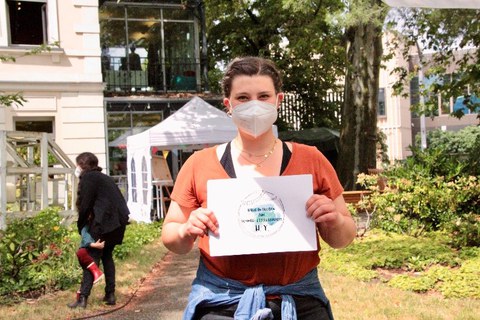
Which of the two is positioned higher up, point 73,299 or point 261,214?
point 261,214

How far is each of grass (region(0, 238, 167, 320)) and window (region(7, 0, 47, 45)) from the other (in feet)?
27.8

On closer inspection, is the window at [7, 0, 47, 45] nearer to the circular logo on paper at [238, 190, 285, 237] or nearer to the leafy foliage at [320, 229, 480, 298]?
the leafy foliage at [320, 229, 480, 298]

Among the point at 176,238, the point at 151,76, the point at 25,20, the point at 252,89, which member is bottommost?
the point at 176,238

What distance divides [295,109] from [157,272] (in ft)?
53.5

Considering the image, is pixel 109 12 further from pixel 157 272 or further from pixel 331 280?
pixel 331 280

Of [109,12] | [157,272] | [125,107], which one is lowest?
[157,272]

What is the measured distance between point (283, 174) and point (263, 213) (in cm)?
18

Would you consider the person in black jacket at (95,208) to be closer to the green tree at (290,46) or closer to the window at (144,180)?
the window at (144,180)

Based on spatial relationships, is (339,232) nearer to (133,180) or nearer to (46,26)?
(133,180)

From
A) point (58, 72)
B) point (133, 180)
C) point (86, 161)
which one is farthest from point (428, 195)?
point (58, 72)

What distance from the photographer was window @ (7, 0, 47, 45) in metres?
15.0

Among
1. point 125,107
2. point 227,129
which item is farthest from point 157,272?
point 125,107

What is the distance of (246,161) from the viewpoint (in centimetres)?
237

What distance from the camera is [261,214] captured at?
2219 millimetres
